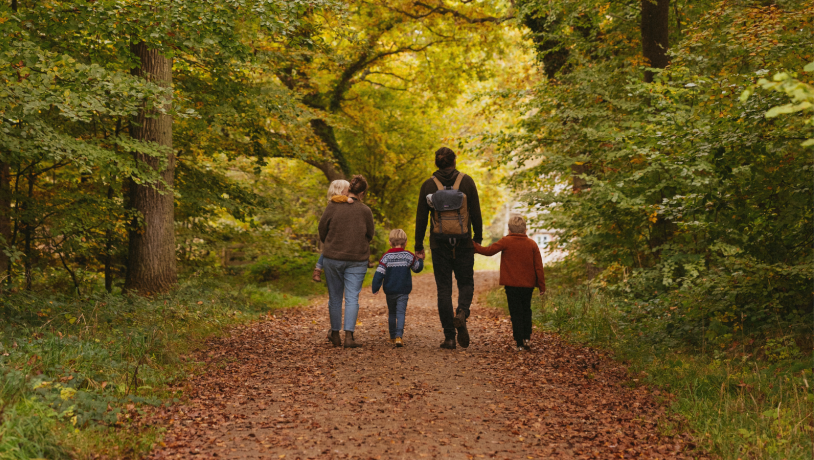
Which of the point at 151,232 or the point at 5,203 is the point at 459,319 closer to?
the point at 151,232

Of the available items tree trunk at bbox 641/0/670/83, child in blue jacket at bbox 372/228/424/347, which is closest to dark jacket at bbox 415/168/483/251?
child in blue jacket at bbox 372/228/424/347

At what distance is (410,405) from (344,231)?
2938 millimetres

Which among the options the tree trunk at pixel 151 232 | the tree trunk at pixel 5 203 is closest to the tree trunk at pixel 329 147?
the tree trunk at pixel 151 232

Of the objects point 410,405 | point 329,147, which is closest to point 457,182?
point 410,405

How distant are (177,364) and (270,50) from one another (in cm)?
805

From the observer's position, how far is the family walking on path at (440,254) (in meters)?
7.18

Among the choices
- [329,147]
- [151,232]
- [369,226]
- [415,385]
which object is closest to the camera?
[415,385]

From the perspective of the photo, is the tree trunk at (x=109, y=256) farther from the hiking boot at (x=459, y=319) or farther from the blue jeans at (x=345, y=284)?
the hiking boot at (x=459, y=319)

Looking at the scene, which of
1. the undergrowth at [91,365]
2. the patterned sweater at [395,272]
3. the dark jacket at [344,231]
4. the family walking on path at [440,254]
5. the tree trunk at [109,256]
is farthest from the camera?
the tree trunk at [109,256]

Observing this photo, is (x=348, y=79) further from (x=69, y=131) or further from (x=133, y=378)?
(x=133, y=378)

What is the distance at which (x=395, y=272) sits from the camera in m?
7.63

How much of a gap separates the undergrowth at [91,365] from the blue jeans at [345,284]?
173cm

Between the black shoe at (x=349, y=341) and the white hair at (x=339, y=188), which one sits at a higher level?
the white hair at (x=339, y=188)

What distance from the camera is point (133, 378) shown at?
5.00m
